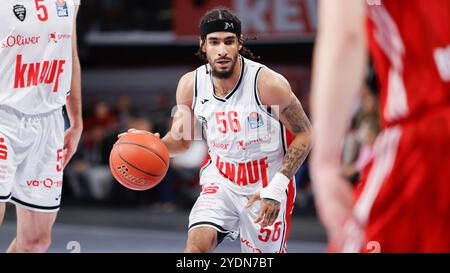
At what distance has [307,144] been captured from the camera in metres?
5.23

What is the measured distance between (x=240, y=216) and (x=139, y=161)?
73 centimetres

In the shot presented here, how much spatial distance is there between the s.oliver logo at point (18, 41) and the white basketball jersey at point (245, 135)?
1.14m

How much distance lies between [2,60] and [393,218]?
3186 mm

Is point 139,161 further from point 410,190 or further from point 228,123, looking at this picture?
point 410,190

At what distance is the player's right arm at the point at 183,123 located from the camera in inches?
218

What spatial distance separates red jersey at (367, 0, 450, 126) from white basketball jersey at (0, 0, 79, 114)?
3016 mm

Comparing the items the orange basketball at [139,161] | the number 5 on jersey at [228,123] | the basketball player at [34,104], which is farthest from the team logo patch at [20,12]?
the number 5 on jersey at [228,123]

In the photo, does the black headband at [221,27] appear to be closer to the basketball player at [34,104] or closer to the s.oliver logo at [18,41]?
the basketball player at [34,104]

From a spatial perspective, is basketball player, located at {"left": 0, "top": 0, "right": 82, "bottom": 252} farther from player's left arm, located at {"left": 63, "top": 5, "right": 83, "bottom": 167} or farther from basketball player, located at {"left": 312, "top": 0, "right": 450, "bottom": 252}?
basketball player, located at {"left": 312, "top": 0, "right": 450, "bottom": 252}

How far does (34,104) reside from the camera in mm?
5219

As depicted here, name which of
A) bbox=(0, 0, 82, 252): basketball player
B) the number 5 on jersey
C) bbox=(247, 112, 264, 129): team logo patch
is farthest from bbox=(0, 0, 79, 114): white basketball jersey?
bbox=(247, 112, 264, 129): team logo patch

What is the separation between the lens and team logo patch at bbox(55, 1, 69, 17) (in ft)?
17.5

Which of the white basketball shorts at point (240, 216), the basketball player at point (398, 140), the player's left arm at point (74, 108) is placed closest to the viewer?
the basketball player at point (398, 140)
